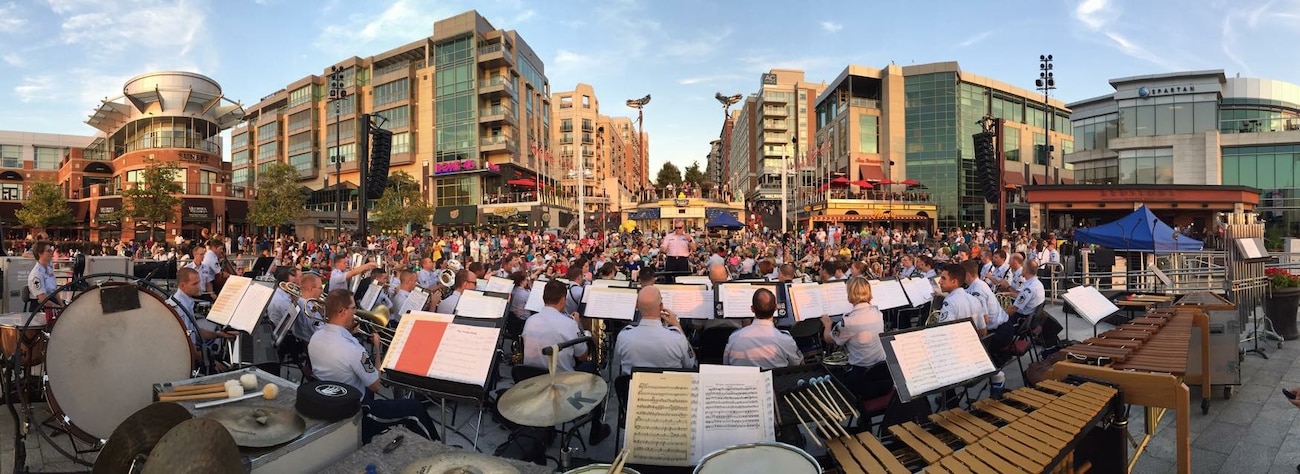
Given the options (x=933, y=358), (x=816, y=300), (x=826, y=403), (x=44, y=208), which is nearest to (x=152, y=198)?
(x=44, y=208)

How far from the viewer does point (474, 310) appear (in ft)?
23.2

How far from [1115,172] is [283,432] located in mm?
65793

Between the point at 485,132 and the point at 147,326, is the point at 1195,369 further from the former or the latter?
the point at 485,132

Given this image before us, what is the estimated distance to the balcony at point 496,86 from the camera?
51.1m

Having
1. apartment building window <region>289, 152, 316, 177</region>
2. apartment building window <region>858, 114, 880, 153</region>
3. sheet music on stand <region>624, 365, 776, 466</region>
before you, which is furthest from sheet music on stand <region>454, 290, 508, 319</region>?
apartment building window <region>289, 152, 316, 177</region>

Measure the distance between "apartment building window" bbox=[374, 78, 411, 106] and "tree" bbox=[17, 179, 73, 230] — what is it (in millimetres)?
25306

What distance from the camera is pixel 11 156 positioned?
63.6 metres

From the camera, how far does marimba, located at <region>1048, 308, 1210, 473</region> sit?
3.74 m

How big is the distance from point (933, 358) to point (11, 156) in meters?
97.1

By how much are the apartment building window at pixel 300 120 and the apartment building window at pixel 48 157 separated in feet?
99.1

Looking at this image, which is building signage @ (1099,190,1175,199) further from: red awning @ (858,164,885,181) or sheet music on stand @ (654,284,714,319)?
sheet music on stand @ (654,284,714,319)

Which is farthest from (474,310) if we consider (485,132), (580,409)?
(485,132)

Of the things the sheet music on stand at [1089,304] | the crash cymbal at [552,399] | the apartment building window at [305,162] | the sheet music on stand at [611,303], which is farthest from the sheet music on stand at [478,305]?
the apartment building window at [305,162]

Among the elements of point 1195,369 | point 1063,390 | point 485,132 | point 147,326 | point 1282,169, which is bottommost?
point 1195,369
